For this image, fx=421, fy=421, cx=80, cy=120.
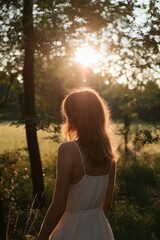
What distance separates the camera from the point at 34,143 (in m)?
11.2

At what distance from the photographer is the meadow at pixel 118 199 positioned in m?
7.74

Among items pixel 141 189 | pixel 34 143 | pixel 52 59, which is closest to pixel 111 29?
pixel 52 59

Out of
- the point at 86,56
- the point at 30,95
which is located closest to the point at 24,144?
the point at 86,56

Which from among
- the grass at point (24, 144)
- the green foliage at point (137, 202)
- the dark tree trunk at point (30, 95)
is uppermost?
the dark tree trunk at point (30, 95)

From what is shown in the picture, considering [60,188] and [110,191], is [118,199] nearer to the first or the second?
[110,191]

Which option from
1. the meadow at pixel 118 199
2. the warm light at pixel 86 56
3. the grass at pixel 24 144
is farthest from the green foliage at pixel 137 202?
the warm light at pixel 86 56

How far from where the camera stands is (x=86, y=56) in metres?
11.6

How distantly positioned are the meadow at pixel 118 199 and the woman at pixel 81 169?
82cm

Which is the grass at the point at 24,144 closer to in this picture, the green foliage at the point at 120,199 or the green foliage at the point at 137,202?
the green foliage at the point at 120,199

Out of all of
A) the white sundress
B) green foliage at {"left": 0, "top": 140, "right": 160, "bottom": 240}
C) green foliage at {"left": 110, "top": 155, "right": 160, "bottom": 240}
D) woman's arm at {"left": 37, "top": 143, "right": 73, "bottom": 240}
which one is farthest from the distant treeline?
woman's arm at {"left": 37, "top": 143, "right": 73, "bottom": 240}

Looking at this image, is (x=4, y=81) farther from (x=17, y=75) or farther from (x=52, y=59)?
(x=52, y=59)

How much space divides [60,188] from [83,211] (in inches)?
15.5

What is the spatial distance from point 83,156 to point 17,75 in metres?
8.78

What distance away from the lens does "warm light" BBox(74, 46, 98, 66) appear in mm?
10875
